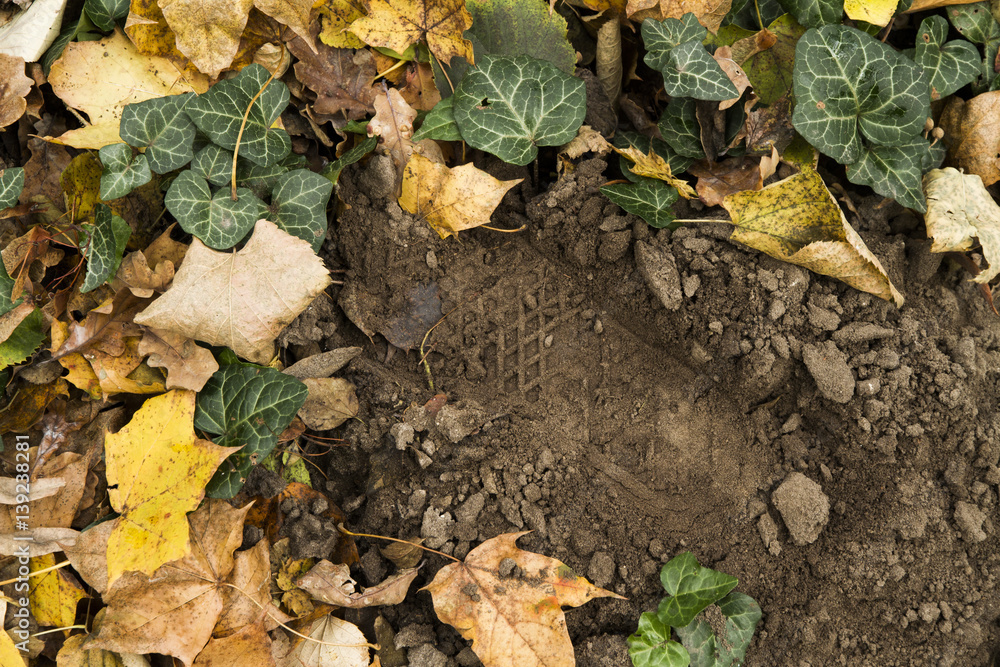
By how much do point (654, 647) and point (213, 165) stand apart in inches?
72.8

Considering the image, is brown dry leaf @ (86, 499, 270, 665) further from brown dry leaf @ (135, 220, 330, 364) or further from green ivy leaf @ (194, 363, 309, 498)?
brown dry leaf @ (135, 220, 330, 364)

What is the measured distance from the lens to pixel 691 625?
1814mm

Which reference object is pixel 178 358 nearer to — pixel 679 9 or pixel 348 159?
pixel 348 159

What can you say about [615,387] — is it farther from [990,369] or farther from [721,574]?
[990,369]

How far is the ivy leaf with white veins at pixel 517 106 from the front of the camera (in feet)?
6.32

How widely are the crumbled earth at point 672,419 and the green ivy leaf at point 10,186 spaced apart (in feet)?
2.80

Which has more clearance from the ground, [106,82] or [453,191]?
[106,82]

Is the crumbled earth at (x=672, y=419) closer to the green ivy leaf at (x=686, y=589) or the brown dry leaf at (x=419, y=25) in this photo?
the green ivy leaf at (x=686, y=589)

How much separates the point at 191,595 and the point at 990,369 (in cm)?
236

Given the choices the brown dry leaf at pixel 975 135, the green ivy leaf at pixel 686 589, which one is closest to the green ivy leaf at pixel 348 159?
the green ivy leaf at pixel 686 589

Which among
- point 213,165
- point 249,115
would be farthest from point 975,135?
point 213,165

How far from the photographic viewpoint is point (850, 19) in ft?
6.38

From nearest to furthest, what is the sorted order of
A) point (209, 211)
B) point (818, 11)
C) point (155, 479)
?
point (155, 479) → point (209, 211) → point (818, 11)

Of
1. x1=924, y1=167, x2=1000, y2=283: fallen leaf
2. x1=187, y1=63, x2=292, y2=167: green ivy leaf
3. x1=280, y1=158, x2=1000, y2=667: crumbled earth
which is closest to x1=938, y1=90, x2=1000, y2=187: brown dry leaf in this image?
x1=924, y1=167, x2=1000, y2=283: fallen leaf
